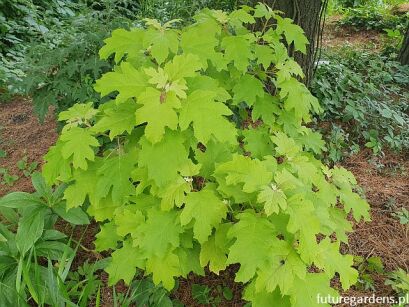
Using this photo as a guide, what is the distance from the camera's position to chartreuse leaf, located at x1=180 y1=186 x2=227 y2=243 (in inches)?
60.6

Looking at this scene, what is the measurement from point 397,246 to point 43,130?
3.45 meters

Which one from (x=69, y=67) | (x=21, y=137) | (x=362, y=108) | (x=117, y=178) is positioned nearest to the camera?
(x=117, y=178)

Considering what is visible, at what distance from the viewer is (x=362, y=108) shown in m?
3.30

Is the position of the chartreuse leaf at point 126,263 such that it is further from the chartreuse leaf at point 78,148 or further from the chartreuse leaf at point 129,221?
the chartreuse leaf at point 78,148

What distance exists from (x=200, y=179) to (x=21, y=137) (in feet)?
8.43

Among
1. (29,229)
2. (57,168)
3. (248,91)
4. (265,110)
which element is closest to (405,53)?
(265,110)

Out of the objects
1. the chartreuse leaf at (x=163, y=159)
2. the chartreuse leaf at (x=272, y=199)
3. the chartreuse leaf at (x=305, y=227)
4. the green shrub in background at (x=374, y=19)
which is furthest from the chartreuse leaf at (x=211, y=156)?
the green shrub in background at (x=374, y=19)

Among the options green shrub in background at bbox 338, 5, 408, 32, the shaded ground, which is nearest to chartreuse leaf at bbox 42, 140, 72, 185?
the shaded ground

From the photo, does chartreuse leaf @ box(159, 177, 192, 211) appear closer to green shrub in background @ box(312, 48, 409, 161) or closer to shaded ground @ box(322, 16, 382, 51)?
green shrub in background @ box(312, 48, 409, 161)

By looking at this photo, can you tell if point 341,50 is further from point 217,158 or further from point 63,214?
point 63,214

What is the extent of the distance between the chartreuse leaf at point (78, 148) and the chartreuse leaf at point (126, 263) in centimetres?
49

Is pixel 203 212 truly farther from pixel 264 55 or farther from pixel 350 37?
pixel 350 37

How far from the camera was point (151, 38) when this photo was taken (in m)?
1.73

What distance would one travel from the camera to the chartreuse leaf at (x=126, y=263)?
5.72 ft
